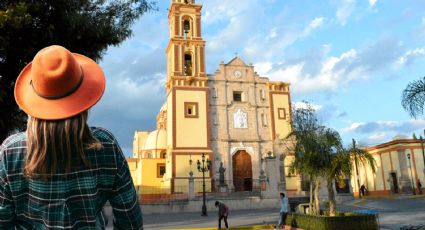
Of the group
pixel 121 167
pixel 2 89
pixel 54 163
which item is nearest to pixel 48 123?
pixel 54 163

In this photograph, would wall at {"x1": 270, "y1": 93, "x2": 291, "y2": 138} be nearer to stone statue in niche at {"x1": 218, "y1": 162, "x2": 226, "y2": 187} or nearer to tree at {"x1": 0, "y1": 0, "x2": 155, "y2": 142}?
stone statue in niche at {"x1": 218, "y1": 162, "x2": 226, "y2": 187}

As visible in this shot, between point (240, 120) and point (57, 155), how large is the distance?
35.6 m

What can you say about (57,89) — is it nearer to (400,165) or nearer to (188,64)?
(188,64)

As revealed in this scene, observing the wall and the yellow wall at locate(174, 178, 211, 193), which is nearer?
the yellow wall at locate(174, 178, 211, 193)

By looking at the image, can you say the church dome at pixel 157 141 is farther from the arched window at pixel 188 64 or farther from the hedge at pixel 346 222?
the hedge at pixel 346 222

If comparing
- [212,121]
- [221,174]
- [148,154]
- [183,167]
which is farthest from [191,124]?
[148,154]

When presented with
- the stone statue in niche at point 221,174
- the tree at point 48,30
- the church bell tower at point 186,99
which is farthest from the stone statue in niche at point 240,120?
the tree at point 48,30

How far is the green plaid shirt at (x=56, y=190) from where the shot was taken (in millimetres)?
1605

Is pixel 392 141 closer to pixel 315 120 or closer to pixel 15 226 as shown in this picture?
pixel 315 120

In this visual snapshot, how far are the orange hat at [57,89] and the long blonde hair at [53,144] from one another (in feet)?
0.13

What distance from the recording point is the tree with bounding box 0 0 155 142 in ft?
26.3

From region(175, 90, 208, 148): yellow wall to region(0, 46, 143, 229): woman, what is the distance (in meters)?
32.3

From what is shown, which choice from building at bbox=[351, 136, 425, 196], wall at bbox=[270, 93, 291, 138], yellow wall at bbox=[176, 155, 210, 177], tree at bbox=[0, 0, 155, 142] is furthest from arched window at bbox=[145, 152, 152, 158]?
tree at bbox=[0, 0, 155, 142]

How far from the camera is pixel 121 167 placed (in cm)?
172
